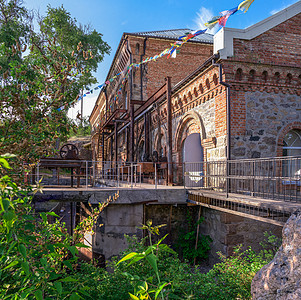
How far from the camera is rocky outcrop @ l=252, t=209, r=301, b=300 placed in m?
2.59

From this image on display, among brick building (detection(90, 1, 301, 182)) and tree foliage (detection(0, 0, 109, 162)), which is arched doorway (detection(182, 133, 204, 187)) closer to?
brick building (detection(90, 1, 301, 182))

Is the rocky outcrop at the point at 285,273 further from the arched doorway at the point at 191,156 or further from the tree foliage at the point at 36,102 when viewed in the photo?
the arched doorway at the point at 191,156

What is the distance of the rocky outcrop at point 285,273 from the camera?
2590 millimetres

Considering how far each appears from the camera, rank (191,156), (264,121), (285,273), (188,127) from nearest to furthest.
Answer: (285,273), (264,121), (188,127), (191,156)

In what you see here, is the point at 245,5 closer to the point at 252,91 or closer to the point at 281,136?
the point at 252,91

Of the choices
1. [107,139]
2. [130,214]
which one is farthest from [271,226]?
→ [107,139]

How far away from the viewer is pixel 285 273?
2697 millimetres

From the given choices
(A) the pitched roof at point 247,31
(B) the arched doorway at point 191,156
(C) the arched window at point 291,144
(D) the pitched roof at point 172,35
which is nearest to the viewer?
(A) the pitched roof at point 247,31

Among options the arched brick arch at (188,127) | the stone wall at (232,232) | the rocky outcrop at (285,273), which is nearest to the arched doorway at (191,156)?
Answer: the arched brick arch at (188,127)

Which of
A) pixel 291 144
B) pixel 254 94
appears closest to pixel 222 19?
pixel 254 94

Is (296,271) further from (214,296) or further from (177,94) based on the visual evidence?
(177,94)

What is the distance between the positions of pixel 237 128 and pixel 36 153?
Answer: 24.9 ft

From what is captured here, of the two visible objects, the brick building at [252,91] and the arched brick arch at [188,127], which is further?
the arched brick arch at [188,127]

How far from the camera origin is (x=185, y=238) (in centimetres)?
888
